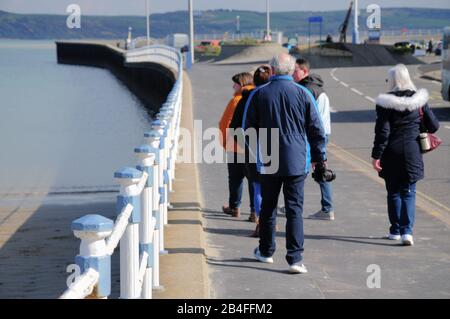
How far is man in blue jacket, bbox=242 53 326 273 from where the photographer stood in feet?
26.9

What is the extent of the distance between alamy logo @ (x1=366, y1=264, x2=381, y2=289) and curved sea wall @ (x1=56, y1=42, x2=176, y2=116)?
29.3 meters

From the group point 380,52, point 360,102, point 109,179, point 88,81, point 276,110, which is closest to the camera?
point 276,110

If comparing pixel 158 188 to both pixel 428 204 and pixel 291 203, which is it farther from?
pixel 428 204

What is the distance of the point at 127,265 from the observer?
566cm

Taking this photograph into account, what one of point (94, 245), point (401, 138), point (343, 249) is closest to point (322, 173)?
point (343, 249)

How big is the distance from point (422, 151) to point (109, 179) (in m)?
14.5

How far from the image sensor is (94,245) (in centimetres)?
425

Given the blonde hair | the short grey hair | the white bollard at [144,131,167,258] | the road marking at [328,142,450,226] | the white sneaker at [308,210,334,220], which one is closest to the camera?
the white bollard at [144,131,167,258]

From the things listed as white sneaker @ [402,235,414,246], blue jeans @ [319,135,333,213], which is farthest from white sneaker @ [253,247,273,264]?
blue jeans @ [319,135,333,213]

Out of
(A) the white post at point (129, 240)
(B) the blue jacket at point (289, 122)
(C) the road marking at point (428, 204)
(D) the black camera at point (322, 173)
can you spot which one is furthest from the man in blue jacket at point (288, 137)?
(C) the road marking at point (428, 204)

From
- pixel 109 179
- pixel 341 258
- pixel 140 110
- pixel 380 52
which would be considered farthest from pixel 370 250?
pixel 380 52

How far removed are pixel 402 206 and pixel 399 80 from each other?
44.9 inches

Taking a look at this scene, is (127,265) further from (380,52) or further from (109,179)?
(380,52)

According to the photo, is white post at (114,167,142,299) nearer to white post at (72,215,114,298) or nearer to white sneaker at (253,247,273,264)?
white post at (72,215,114,298)
